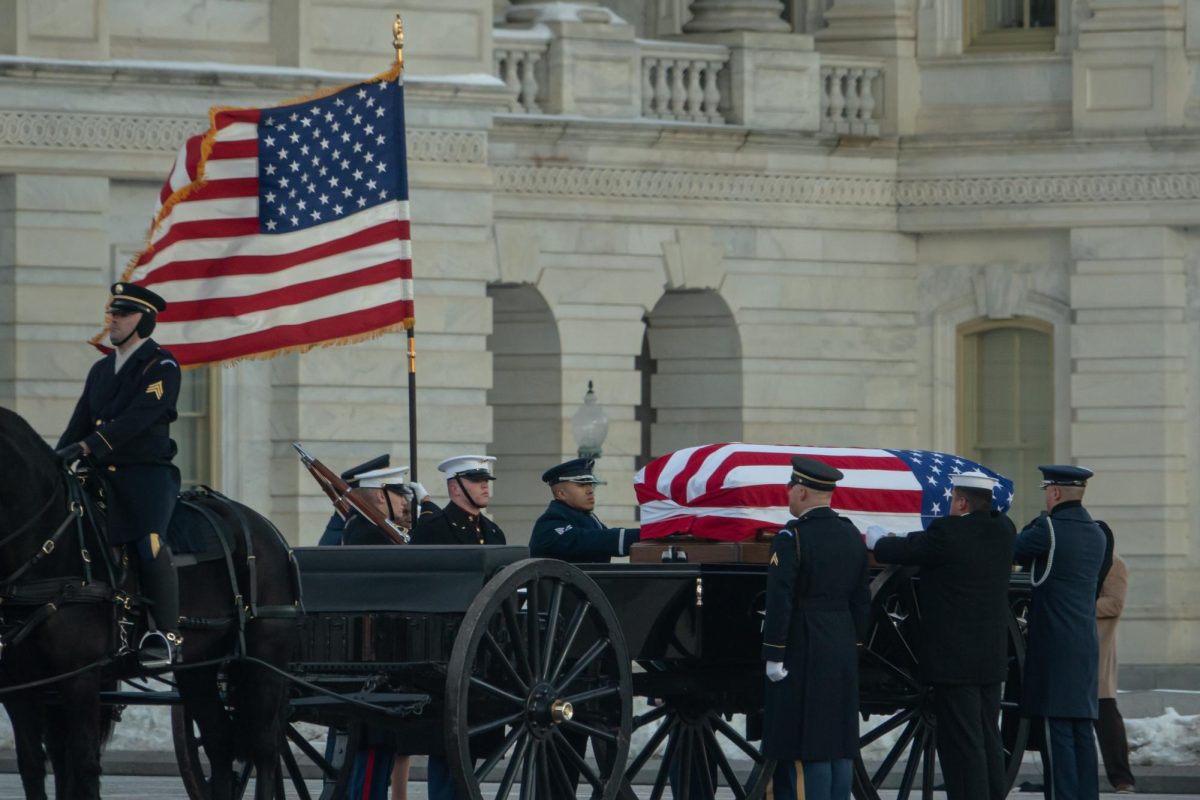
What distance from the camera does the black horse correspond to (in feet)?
40.0

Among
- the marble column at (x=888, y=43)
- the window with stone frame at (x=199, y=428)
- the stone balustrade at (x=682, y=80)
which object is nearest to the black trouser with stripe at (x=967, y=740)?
the window with stone frame at (x=199, y=428)

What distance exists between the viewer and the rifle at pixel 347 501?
15297 mm

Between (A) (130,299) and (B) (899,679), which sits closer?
(A) (130,299)

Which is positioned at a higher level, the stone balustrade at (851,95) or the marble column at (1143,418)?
the stone balustrade at (851,95)

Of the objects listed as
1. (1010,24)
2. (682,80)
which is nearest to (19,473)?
(682,80)

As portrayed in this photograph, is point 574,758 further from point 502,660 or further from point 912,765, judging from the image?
point 912,765

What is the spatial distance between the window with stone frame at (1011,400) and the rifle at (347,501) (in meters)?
15.1

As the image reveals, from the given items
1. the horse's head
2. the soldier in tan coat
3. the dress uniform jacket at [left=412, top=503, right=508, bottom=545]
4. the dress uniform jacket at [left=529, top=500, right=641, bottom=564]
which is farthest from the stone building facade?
the horse's head

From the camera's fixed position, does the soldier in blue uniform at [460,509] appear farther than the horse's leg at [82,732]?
Yes

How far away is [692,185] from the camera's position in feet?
95.7

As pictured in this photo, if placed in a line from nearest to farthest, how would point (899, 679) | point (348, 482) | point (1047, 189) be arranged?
point (899, 679), point (348, 482), point (1047, 189)

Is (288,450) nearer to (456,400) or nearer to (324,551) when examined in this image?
Result: (456,400)

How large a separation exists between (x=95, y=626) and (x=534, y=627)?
1808mm

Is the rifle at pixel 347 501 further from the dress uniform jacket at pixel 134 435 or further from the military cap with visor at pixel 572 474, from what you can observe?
the dress uniform jacket at pixel 134 435
